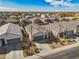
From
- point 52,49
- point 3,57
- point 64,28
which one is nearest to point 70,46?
point 52,49

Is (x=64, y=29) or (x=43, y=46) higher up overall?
(x=64, y=29)

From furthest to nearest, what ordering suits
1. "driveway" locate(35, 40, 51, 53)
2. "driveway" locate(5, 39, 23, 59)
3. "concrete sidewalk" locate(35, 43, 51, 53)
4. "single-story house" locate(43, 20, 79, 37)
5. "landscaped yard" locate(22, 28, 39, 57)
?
"single-story house" locate(43, 20, 79, 37)
"driveway" locate(35, 40, 51, 53)
"concrete sidewalk" locate(35, 43, 51, 53)
"landscaped yard" locate(22, 28, 39, 57)
"driveway" locate(5, 39, 23, 59)

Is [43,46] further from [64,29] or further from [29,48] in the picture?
[64,29]

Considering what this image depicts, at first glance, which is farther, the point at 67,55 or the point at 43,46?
the point at 43,46

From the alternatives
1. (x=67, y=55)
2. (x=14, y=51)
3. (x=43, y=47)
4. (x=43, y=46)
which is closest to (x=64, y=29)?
(x=43, y=46)

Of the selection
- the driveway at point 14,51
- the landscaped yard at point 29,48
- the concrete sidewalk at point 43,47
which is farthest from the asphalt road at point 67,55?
the driveway at point 14,51

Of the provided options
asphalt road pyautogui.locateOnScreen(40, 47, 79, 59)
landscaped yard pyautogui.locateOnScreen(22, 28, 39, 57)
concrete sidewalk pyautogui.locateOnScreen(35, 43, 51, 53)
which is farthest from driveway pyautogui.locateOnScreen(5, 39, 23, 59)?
asphalt road pyautogui.locateOnScreen(40, 47, 79, 59)

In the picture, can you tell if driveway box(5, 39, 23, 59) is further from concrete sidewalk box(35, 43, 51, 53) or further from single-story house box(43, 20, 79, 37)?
single-story house box(43, 20, 79, 37)

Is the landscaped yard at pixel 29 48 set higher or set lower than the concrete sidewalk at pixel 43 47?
higher

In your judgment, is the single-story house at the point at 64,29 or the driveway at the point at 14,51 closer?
the driveway at the point at 14,51


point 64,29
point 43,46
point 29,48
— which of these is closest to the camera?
point 29,48

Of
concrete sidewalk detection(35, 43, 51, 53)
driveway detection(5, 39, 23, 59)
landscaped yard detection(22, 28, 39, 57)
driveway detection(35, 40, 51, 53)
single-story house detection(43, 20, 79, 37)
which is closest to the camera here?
driveway detection(5, 39, 23, 59)

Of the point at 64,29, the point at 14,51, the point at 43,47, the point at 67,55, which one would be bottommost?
the point at 67,55

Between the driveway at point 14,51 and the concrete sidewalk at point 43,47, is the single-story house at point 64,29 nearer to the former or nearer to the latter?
the concrete sidewalk at point 43,47
